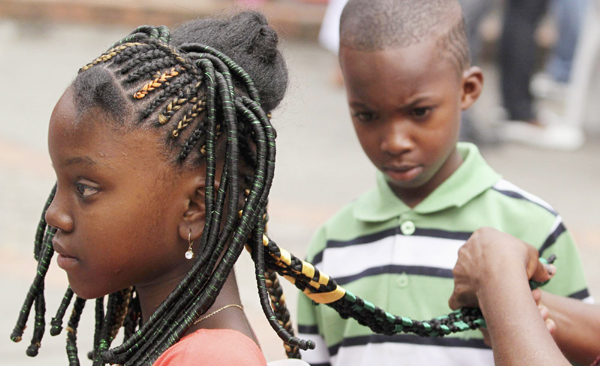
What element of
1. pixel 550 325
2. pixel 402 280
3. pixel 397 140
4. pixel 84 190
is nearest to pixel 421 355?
pixel 402 280

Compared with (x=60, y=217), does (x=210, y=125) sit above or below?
above

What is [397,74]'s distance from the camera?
222cm

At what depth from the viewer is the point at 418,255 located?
222 cm

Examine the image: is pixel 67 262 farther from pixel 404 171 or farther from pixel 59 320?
pixel 404 171

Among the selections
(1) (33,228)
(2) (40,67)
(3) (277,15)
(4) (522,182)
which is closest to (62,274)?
(1) (33,228)

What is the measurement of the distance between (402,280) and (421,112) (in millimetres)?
500

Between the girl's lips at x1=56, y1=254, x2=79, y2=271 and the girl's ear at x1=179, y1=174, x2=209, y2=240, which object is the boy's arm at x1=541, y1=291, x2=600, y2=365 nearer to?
the girl's ear at x1=179, y1=174, x2=209, y2=240

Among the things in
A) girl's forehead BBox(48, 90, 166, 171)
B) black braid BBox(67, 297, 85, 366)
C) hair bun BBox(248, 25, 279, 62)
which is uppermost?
hair bun BBox(248, 25, 279, 62)

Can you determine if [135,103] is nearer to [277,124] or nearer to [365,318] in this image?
[365,318]

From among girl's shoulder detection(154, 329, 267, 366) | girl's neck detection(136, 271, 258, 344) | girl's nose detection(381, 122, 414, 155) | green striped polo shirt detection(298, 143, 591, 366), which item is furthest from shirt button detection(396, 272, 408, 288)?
girl's shoulder detection(154, 329, 267, 366)

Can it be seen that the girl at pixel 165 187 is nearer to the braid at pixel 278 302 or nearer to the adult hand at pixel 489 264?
the braid at pixel 278 302

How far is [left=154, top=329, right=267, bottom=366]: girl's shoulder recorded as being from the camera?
5.03 feet

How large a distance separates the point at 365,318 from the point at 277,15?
772cm

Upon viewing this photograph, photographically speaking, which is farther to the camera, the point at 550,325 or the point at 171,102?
the point at 550,325
